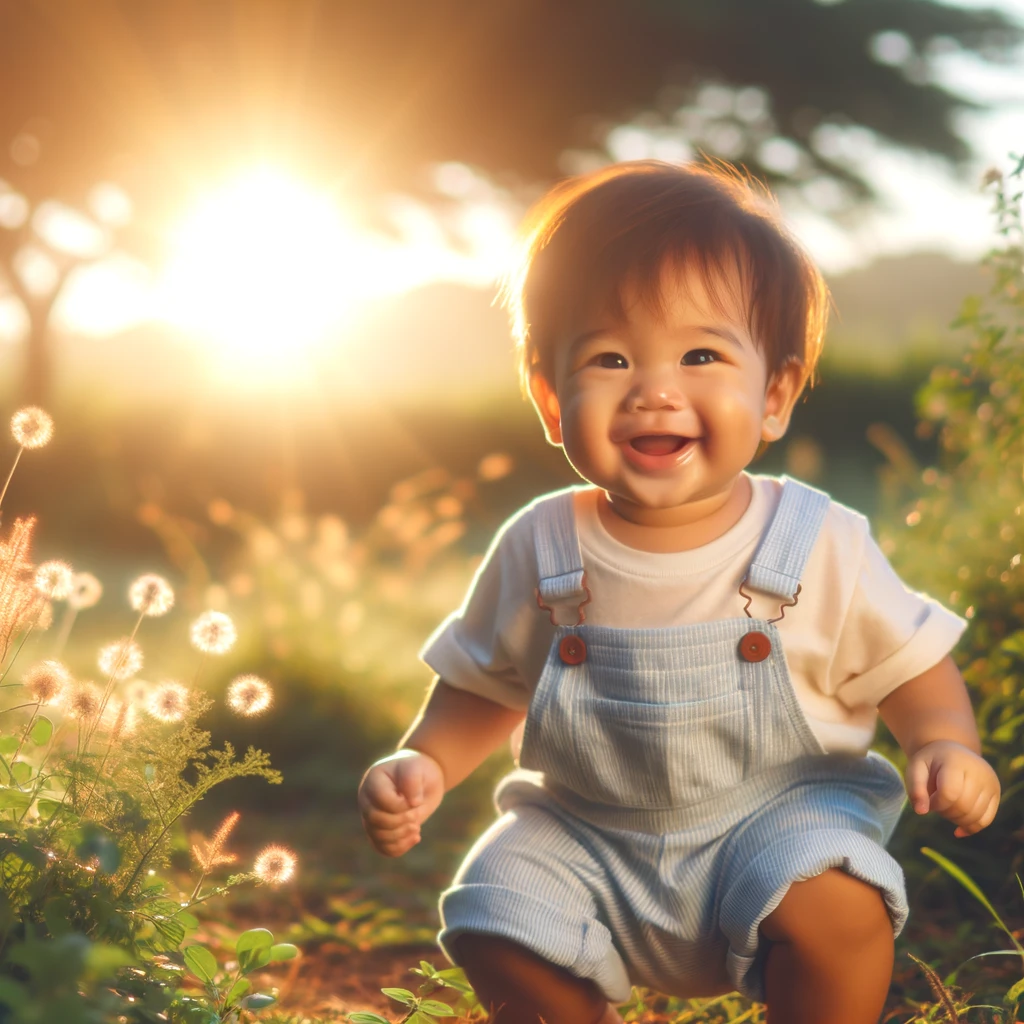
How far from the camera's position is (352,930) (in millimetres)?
3117

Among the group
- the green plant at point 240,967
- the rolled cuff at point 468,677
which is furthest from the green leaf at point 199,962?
the rolled cuff at point 468,677

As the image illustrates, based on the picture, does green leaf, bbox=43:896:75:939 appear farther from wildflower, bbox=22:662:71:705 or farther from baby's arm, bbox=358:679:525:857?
baby's arm, bbox=358:679:525:857

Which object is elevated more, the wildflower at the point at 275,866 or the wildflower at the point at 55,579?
the wildflower at the point at 55,579

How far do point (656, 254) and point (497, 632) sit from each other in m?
0.71

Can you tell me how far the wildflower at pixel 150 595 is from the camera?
187cm

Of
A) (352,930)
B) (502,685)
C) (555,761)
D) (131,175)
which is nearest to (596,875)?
(555,761)

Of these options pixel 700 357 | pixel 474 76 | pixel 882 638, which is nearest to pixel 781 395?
pixel 700 357

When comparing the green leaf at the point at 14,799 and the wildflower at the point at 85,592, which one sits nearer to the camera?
the green leaf at the point at 14,799

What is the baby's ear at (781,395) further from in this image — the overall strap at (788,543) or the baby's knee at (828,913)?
the baby's knee at (828,913)

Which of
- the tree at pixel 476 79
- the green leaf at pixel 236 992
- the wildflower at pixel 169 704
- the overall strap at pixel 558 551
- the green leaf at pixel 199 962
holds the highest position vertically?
the tree at pixel 476 79

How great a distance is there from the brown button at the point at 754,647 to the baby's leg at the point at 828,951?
1.11ft

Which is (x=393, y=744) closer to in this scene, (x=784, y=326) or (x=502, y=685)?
(x=502, y=685)

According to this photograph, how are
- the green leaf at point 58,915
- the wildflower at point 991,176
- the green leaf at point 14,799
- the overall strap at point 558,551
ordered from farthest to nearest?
the wildflower at point 991,176, the overall strap at point 558,551, the green leaf at point 14,799, the green leaf at point 58,915

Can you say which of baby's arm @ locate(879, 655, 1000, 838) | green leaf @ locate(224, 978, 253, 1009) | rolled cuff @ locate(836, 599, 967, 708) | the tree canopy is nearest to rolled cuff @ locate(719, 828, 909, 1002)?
baby's arm @ locate(879, 655, 1000, 838)
